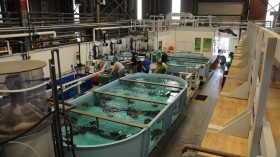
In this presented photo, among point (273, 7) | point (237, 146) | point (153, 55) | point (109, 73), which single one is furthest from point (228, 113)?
point (273, 7)

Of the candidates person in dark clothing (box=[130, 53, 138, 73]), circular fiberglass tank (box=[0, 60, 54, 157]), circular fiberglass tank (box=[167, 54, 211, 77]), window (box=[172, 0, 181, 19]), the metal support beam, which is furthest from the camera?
window (box=[172, 0, 181, 19])

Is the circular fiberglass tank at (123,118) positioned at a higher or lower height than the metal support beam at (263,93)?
lower

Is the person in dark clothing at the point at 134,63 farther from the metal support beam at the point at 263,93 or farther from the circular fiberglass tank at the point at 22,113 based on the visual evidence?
the metal support beam at the point at 263,93

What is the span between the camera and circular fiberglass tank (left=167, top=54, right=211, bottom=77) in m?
10.2

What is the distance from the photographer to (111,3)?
14031 millimetres

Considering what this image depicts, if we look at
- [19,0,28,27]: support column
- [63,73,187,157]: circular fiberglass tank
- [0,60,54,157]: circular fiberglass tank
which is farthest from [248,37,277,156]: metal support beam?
[19,0,28,27]: support column

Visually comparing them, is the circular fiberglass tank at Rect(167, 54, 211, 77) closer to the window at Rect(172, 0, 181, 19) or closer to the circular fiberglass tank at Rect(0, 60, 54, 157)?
the window at Rect(172, 0, 181, 19)

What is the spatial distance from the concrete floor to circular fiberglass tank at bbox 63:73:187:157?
41 centimetres

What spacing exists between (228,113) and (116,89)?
486cm

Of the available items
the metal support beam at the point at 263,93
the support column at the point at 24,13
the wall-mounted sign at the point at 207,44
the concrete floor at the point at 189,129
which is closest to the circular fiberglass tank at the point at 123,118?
the concrete floor at the point at 189,129

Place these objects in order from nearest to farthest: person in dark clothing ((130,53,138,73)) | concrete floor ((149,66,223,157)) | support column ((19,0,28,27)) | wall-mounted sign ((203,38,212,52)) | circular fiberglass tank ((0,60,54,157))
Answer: circular fiberglass tank ((0,60,54,157))
concrete floor ((149,66,223,157))
support column ((19,0,28,27))
person in dark clothing ((130,53,138,73))
wall-mounted sign ((203,38,212,52))

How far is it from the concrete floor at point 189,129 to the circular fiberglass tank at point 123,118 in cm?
41

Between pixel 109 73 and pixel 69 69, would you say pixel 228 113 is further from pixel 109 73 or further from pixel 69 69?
pixel 69 69

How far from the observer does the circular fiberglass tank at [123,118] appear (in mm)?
3689
